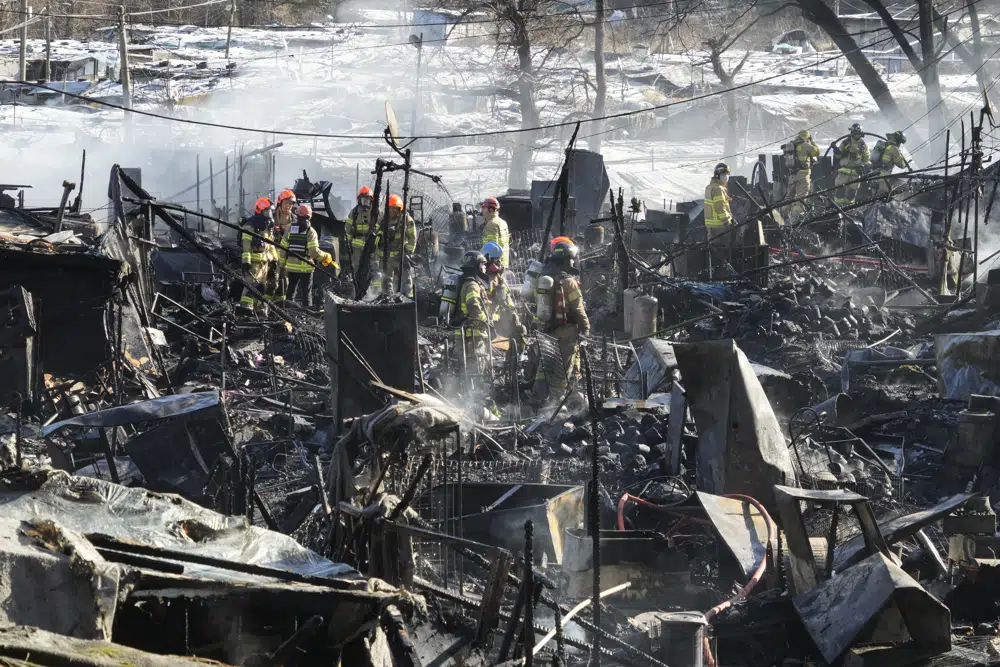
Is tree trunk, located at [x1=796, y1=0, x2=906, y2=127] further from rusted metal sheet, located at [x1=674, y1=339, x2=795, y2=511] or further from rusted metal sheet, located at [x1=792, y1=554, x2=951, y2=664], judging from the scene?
rusted metal sheet, located at [x1=792, y1=554, x2=951, y2=664]

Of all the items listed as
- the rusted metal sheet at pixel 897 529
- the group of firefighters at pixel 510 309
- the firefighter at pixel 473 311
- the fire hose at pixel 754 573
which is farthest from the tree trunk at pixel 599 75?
the rusted metal sheet at pixel 897 529

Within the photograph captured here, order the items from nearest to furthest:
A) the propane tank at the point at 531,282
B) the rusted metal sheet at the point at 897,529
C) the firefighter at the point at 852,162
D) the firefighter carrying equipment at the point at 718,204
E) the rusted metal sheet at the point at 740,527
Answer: the rusted metal sheet at the point at 897,529, the rusted metal sheet at the point at 740,527, the propane tank at the point at 531,282, the firefighter carrying equipment at the point at 718,204, the firefighter at the point at 852,162

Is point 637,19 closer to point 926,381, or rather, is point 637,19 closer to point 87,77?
point 87,77

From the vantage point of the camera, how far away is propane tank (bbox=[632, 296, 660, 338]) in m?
16.5

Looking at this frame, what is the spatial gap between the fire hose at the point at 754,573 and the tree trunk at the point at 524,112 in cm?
2454

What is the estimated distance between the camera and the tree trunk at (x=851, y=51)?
32969 mm

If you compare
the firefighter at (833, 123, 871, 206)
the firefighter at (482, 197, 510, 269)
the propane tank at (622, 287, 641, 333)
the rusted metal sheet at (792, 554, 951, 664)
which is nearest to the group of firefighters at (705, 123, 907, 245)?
the firefighter at (833, 123, 871, 206)

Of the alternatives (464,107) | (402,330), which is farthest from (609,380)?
(464,107)

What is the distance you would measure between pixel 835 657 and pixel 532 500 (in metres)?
3.08

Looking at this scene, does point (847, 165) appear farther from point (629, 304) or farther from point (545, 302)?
point (545, 302)

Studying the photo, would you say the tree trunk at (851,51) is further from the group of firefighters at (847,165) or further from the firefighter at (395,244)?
the firefighter at (395,244)

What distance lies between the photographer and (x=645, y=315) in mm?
16562

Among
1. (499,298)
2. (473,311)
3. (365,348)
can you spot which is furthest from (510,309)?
(365,348)

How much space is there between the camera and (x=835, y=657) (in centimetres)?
646
